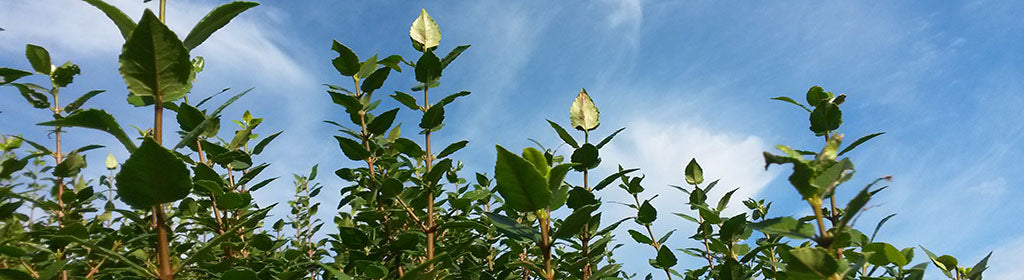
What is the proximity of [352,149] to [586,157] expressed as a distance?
3.22ft

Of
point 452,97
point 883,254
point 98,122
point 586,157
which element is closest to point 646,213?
point 586,157

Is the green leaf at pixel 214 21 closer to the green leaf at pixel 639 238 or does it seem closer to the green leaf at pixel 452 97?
the green leaf at pixel 452 97

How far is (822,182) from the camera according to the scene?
1.06 metres

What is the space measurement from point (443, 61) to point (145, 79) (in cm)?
130

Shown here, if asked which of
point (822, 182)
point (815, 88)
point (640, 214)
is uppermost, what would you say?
point (815, 88)

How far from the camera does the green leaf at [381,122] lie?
2443 millimetres

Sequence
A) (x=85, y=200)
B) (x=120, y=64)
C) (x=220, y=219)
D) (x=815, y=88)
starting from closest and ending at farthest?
(x=120, y=64) → (x=815, y=88) → (x=220, y=219) → (x=85, y=200)

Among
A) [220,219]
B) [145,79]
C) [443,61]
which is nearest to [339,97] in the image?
[443,61]

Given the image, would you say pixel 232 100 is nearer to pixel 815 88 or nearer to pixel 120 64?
pixel 120 64

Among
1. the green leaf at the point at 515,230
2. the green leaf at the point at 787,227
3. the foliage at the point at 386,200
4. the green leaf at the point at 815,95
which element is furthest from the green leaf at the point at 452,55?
the green leaf at the point at 787,227

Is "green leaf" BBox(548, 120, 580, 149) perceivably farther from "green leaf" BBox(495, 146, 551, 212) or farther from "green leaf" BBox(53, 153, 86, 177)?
"green leaf" BBox(53, 153, 86, 177)

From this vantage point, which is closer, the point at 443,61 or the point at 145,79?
the point at 145,79

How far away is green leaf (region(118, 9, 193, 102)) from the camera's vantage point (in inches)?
47.4

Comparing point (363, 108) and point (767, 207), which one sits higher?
point (363, 108)
